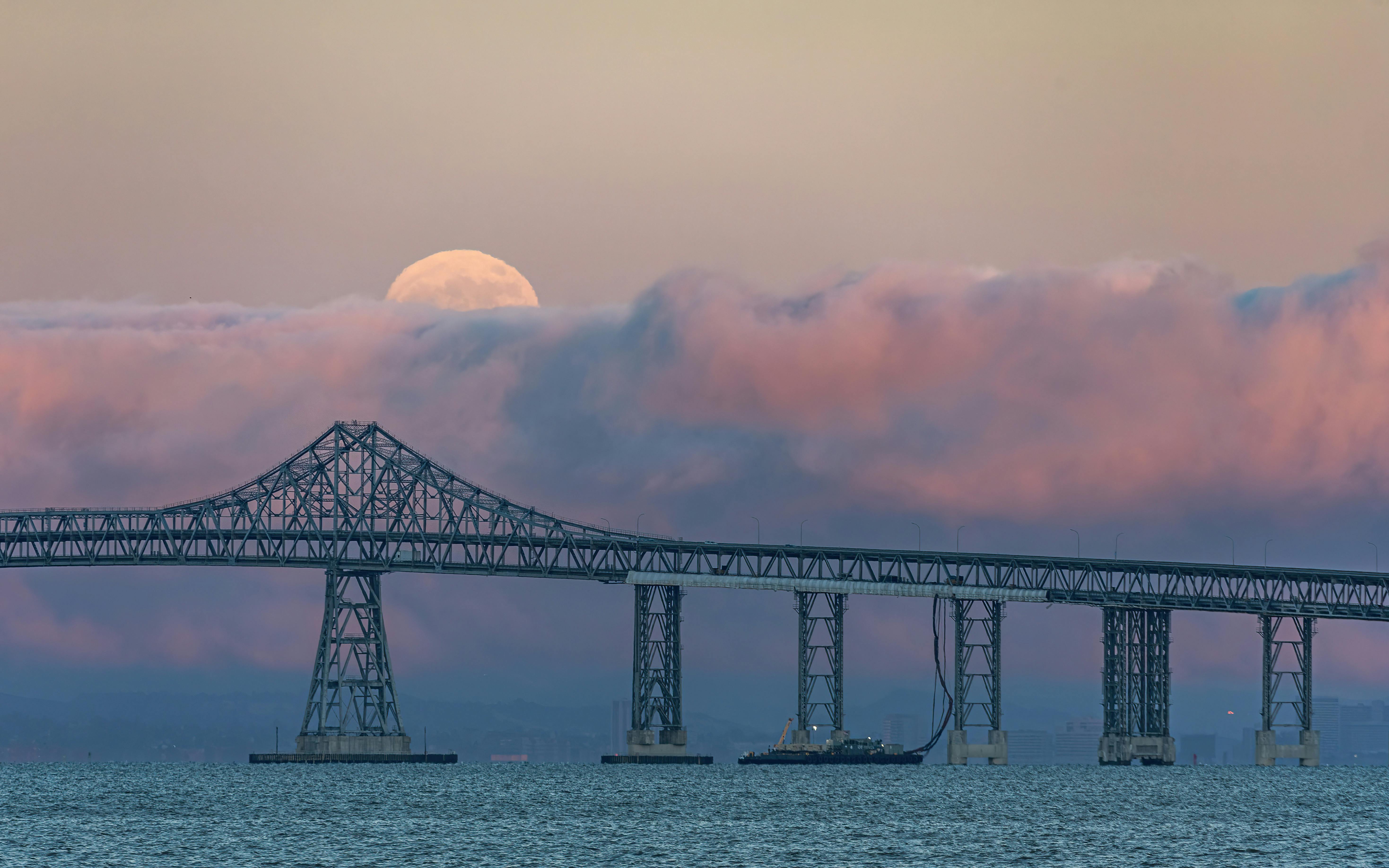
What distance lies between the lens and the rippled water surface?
89.9 meters

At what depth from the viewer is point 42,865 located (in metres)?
85.1

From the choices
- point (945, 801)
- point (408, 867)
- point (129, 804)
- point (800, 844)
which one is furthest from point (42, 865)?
point (945, 801)

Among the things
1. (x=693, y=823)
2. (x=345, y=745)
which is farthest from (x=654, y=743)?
(x=693, y=823)

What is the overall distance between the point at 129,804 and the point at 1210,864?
80181 mm

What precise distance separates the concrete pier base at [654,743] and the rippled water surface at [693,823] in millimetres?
24586

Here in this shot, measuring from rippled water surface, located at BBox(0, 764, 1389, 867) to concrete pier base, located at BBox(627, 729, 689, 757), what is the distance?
80.7 ft

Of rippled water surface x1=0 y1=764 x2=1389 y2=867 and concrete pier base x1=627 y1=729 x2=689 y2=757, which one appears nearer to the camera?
rippled water surface x1=0 y1=764 x2=1389 y2=867

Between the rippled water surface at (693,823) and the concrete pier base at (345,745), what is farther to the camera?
the concrete pier base at (345,745)

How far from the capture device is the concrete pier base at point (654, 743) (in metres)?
196

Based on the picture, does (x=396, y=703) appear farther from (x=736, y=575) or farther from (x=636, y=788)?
(x=636, y=788)

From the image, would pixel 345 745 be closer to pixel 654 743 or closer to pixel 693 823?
pixel 654 743

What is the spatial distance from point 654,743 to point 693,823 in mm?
87661

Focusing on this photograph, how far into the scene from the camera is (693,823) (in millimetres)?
109750

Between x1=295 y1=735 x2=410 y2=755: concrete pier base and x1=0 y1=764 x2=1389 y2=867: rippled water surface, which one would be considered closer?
x1=0 y1=764 x2=1389 y2=867: rippled water surface
